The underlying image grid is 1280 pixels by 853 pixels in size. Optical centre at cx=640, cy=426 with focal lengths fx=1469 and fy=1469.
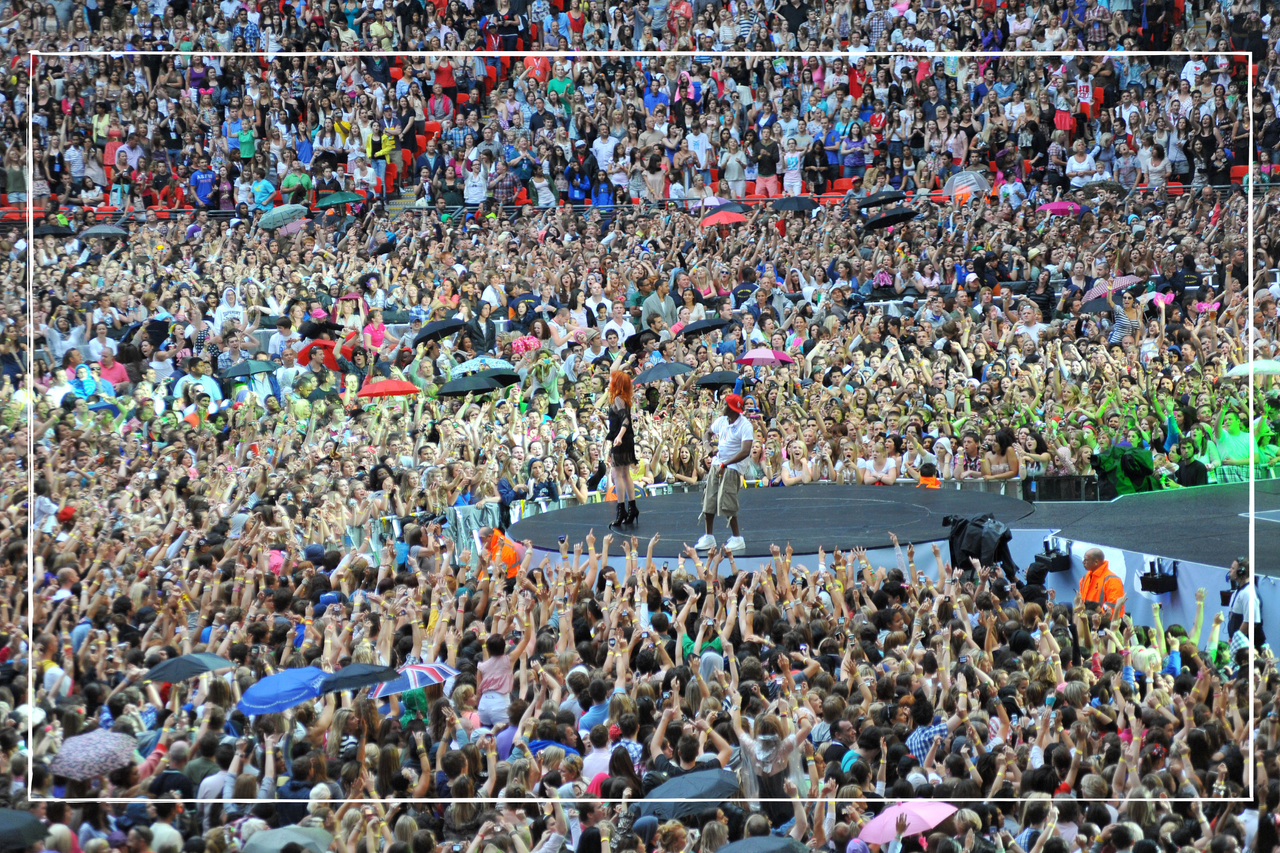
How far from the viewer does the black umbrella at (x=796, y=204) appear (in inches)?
742

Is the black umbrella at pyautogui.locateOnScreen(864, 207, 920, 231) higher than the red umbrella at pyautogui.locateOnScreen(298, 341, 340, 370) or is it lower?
higher

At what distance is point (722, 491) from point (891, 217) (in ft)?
26.2

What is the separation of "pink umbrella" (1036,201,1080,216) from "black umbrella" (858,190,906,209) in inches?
70.4

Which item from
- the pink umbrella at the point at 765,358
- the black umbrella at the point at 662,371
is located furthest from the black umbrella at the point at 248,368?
the pink umbrella at the point at 765,358

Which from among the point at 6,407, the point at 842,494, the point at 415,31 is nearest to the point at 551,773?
the point at 842,494

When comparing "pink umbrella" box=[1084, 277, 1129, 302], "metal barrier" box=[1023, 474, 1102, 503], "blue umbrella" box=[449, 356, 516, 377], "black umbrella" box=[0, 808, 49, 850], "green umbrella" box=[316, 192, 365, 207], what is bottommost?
"metal barrier" box=[1023, 474, 1102, 503]

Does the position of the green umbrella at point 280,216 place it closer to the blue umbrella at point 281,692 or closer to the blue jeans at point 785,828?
the blue umbrella at point 281,692

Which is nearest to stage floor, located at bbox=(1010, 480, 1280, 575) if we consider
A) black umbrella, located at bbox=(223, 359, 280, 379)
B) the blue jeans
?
the blue jeans

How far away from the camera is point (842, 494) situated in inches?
560

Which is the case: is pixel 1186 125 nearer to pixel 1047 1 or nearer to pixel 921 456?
pixel 1047 1

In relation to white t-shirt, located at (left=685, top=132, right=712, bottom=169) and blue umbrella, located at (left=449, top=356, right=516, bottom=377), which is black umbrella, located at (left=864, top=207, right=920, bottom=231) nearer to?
white t-shirt, located at (left=685, top=132, right=712, bottom=169)

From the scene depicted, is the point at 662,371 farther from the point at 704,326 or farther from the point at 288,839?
the point at 288,839

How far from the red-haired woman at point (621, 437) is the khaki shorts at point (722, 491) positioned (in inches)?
36.9

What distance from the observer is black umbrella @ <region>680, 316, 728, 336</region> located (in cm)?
1653
